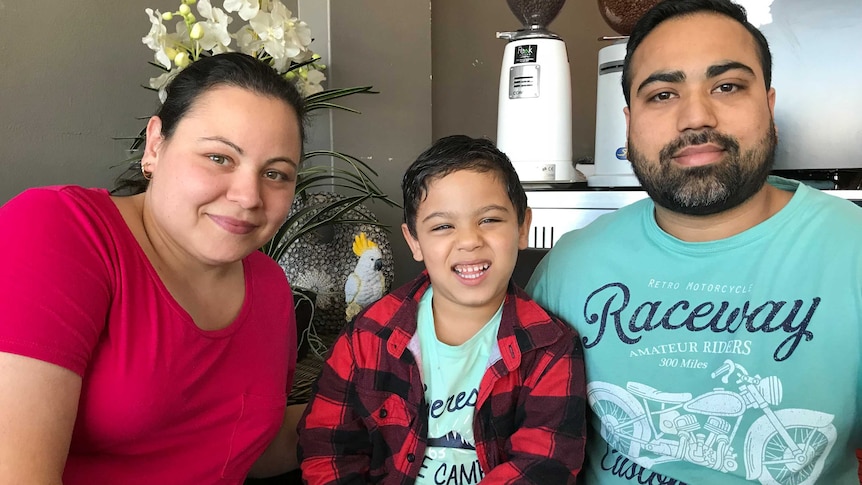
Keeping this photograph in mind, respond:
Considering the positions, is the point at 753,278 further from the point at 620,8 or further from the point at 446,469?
the point at 620,8

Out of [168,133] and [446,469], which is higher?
[168,133]

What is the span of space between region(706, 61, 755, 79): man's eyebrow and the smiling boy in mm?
378

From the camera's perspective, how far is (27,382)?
67 cm

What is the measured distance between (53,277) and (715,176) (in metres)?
0.98

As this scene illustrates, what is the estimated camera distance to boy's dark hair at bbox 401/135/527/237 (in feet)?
3.58

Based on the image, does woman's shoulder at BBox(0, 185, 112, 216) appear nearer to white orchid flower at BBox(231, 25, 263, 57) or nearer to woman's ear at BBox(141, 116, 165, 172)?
woman's ear at BBox(141, 116, 165, 172)

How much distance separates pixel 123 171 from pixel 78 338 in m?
0.83

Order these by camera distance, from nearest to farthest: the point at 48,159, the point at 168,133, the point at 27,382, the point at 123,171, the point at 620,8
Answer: the point at 27,382 < the point at 168,133 < the point at 48,159 < the point at 123,171 < the point at 620,8

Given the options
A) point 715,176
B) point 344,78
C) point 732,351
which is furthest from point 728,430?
point 344,78

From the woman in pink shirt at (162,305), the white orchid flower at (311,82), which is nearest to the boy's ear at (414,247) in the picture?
the woman in pink shirt at (162,305)

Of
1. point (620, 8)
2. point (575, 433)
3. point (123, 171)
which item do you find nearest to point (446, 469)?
point (575, 433)

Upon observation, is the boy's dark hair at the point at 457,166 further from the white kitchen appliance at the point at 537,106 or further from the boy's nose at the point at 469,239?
the white kitchen appliance at the point at 537,106

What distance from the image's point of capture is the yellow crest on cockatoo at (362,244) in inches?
59.2

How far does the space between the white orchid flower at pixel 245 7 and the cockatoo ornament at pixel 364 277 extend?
23.0 inches
